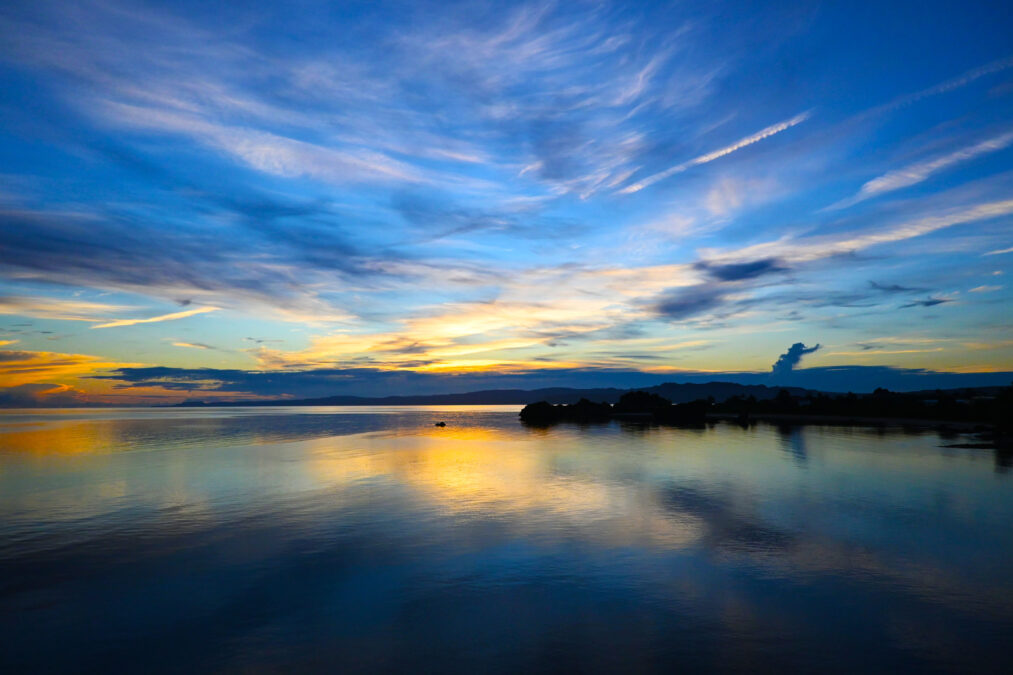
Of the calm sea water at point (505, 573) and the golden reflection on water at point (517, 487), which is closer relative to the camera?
the calm sea water at point (505, 573)

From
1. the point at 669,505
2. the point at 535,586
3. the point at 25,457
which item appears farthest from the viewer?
the point at 25,457

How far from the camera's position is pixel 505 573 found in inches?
1069

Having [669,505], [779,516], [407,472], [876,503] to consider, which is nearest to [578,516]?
[669,505]

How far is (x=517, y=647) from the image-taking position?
19328 millimetres

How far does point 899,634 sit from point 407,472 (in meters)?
52.8

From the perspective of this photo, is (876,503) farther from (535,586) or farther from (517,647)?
(517,647)

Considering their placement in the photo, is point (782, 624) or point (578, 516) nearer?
point (782, 624)

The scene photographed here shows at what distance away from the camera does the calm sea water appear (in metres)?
19.0

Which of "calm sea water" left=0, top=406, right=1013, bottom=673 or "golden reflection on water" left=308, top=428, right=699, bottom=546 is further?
"golden reflection on water" left=308, top=428, right=699, bottom=546

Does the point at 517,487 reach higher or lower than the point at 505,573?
lower

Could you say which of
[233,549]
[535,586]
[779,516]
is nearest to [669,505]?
Answer: [779,516]

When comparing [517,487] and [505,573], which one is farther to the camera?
[517,487]

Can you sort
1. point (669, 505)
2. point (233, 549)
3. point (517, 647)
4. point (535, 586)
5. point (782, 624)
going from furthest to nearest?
point (669, 505) < point (233, 549) < point (535, 586) < point (782, 624) < point (517, 647)

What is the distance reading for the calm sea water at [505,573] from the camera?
Answer: 19.0 m
